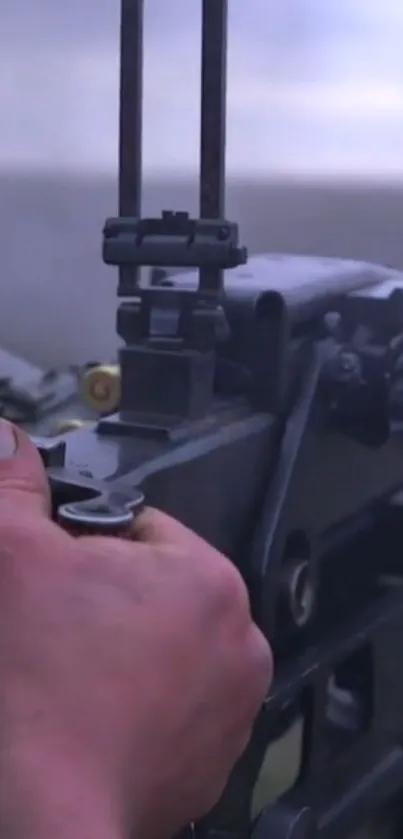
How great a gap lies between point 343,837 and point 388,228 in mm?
1377

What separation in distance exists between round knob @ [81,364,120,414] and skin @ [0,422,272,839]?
0.28 m

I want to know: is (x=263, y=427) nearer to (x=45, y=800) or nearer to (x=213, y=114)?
(x=213, y=114)

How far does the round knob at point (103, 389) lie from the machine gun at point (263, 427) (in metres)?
0.07

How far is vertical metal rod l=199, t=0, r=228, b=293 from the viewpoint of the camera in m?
0.72

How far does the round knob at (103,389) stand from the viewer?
31.1 inches

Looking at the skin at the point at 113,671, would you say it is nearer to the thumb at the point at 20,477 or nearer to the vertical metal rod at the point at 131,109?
the thumb at the point at 20,477

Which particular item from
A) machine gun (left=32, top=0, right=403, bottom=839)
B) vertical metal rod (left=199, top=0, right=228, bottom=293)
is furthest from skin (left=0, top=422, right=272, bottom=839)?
vertical metal rod (left=199, top=0, right=228, bottom=293)

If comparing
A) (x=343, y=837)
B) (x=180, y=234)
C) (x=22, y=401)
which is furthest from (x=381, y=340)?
(x=22, y=401)

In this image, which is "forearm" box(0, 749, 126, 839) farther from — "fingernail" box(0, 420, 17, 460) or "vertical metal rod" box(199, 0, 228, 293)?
"vertical metal rod" box(199, 0, 228, 293)

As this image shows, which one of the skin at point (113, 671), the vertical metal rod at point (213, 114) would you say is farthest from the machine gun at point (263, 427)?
the skin at point (113, 671)

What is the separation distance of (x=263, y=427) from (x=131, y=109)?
18 centimetres

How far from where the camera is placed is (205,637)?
480mm

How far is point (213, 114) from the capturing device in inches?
28.4

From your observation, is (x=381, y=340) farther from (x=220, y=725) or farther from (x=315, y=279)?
(x=220, y=725)
